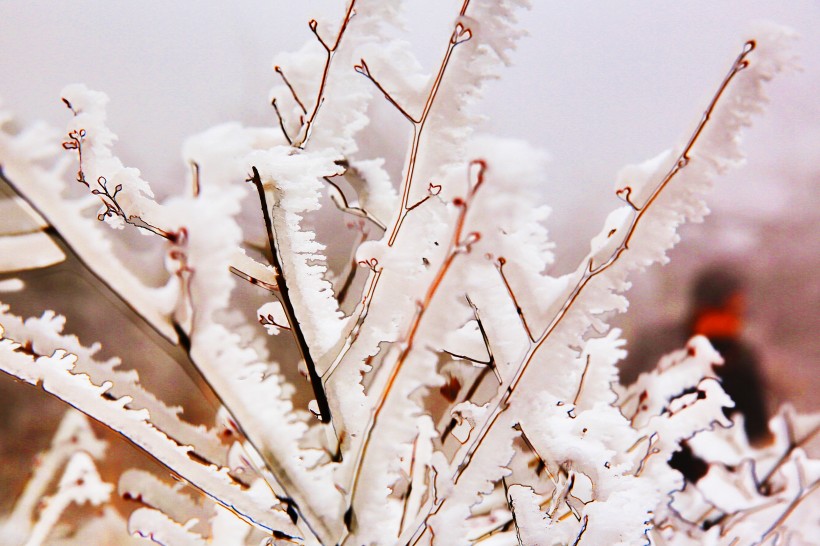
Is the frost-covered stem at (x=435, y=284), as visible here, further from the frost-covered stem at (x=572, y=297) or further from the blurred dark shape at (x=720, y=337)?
the blurred dark shape at (x=720, y=337)

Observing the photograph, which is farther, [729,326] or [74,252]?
[729,326]

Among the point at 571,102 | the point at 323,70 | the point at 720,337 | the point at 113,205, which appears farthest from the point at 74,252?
the point at 720,337

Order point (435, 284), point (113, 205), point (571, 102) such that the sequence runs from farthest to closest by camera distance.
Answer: point (571, 102), point (113, 205), point (435, 284)

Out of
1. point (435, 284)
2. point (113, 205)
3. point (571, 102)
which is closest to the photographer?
point (435, 284)

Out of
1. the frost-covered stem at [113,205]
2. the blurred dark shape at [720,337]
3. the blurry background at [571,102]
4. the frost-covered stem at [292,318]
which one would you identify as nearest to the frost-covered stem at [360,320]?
the frost-covered stem at [292,318]

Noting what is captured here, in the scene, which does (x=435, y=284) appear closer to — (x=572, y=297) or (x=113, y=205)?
(x=572, y=297)

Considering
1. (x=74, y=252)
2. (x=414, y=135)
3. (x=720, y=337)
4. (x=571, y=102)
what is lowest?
(x=74, y=252)

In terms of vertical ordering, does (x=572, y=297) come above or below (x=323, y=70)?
below

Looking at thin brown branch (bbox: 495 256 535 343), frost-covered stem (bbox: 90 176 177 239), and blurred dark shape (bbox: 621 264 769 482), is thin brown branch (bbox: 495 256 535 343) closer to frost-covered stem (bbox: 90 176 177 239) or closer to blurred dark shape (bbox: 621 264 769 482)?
frost-covered stem (bbox: 90 176 177 239)

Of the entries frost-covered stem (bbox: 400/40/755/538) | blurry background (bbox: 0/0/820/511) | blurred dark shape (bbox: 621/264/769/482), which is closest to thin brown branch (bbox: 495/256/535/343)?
frost-covered stem (bbox: 400/40/755/538)
